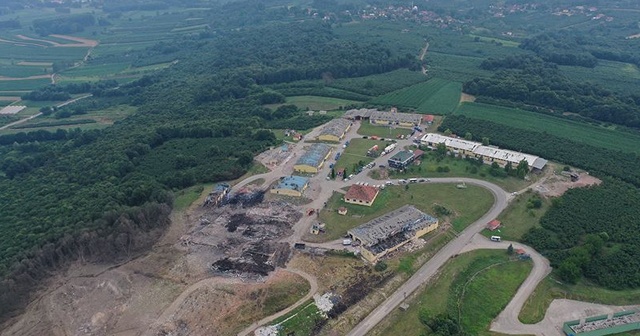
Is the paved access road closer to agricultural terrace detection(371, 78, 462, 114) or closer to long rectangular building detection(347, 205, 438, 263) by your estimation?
long rectangular building detection(347, 205, 438, 263)

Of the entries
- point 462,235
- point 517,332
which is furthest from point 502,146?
point 517,332

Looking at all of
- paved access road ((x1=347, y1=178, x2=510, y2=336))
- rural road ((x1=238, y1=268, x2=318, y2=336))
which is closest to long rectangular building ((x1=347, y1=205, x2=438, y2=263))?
paved access road ((x1=347, y1=178, x2=510, y2=336))

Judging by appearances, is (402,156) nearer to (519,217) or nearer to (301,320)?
(519,217)

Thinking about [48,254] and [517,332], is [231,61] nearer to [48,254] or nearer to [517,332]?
[48,254]

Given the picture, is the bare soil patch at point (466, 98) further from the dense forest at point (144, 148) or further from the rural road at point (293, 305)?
the rural road at point (293, 305)

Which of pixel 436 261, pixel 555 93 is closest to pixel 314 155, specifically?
pixel 436 261

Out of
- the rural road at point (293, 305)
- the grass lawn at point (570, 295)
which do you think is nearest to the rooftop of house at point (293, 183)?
the rural road at point (293, 305)
